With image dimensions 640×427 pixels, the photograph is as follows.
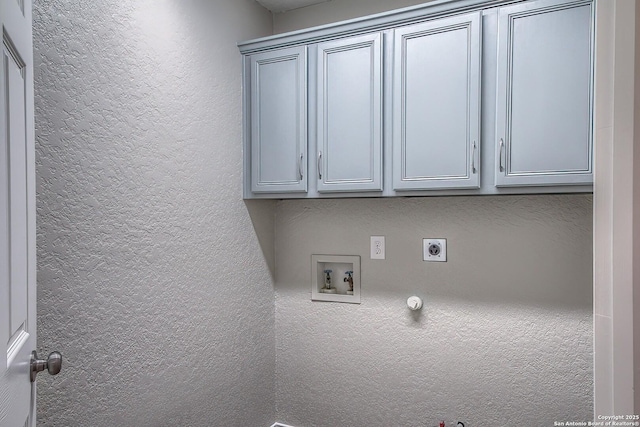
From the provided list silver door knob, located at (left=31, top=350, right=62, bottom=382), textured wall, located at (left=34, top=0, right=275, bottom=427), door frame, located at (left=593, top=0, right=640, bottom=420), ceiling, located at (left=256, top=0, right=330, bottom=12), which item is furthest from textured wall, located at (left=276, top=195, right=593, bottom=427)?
silver door knob, located at (left=31, top=350, right=62, bottom=382)

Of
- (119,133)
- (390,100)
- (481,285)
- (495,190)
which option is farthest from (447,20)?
(119,133)

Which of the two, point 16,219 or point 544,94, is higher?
point 544,94

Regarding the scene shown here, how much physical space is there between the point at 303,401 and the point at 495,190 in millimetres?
1516

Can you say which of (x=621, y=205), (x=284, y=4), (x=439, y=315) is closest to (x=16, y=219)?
(x=621, y=205)

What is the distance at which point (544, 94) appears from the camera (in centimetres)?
157

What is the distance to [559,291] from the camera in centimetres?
183

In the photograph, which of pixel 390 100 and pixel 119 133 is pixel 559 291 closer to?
pixel 390 100

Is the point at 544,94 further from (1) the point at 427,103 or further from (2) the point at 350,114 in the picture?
(2) the point at 350,114

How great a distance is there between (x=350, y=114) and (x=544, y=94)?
2.49ft

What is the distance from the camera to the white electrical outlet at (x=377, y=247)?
2.16 m

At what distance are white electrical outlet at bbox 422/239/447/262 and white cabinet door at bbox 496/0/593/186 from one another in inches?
19.1

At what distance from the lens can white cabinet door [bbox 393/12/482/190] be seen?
167cm

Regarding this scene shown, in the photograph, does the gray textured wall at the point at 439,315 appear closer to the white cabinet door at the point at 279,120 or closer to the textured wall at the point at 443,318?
the textured wall at the point at 443,318

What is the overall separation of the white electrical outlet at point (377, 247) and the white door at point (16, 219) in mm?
1514
